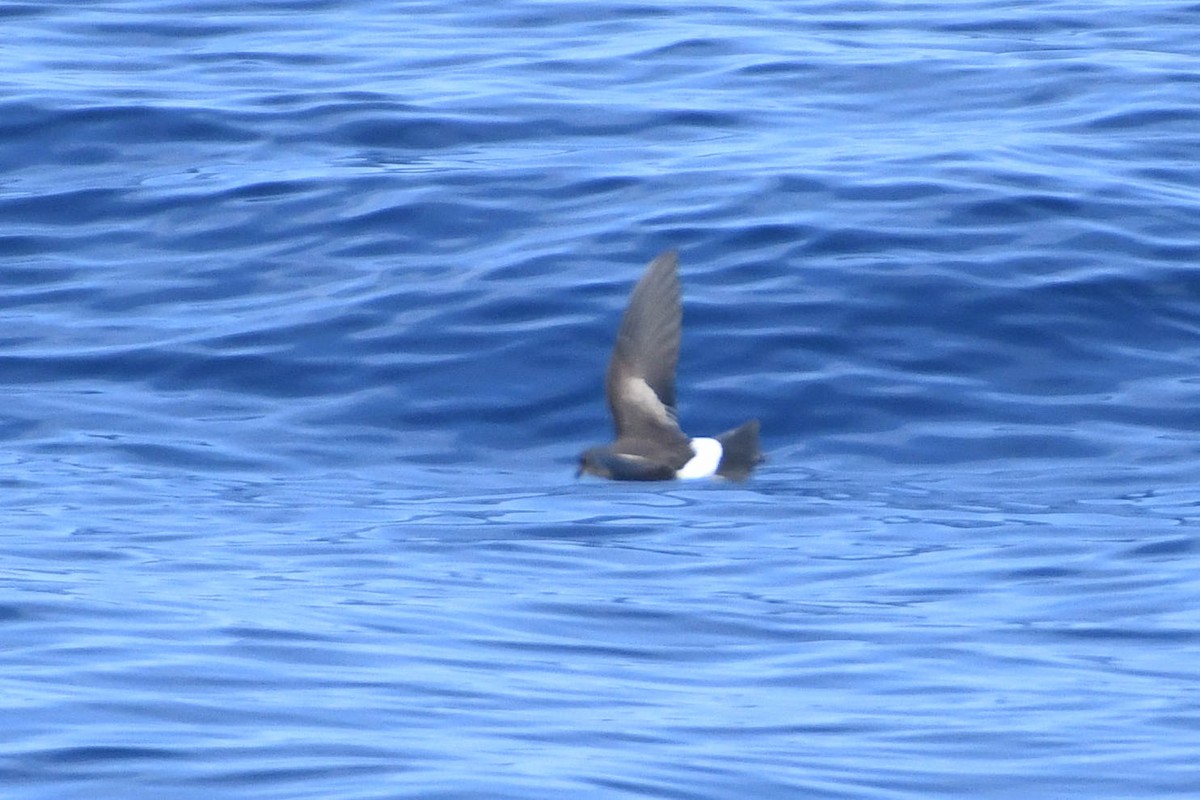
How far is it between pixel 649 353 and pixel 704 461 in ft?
1.97

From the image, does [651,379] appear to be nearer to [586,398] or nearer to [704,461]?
[704,461]

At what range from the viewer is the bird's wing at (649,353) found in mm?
8812

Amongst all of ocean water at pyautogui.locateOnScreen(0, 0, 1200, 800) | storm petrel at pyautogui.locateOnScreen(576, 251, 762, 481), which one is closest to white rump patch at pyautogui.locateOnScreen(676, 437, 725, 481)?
storm petrel at pyautogui.locateOnScreen(576, 251, 762, 481)

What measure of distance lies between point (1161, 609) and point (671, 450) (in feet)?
8.19

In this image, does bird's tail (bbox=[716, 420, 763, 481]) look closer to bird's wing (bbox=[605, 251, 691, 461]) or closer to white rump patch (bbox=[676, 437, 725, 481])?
white rump patch (bbox=[676, 437, 725, 481])

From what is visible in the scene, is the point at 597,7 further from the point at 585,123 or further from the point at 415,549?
the point at 415,549

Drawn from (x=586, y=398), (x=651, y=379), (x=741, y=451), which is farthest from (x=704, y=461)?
(x=586, y=398)

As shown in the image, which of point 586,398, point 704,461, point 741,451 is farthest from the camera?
point 586,398

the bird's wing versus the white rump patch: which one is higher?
the bird's wing

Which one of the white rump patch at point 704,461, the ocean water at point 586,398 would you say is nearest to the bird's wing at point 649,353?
the white rump patch at point 704,461

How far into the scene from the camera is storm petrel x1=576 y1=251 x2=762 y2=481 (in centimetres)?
863

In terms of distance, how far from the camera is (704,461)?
8.49 m

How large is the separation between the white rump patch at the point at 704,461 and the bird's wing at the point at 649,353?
0.20 m

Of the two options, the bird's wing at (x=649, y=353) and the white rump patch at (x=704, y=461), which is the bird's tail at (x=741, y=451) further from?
the bird's wing at (x=649, y=353)
